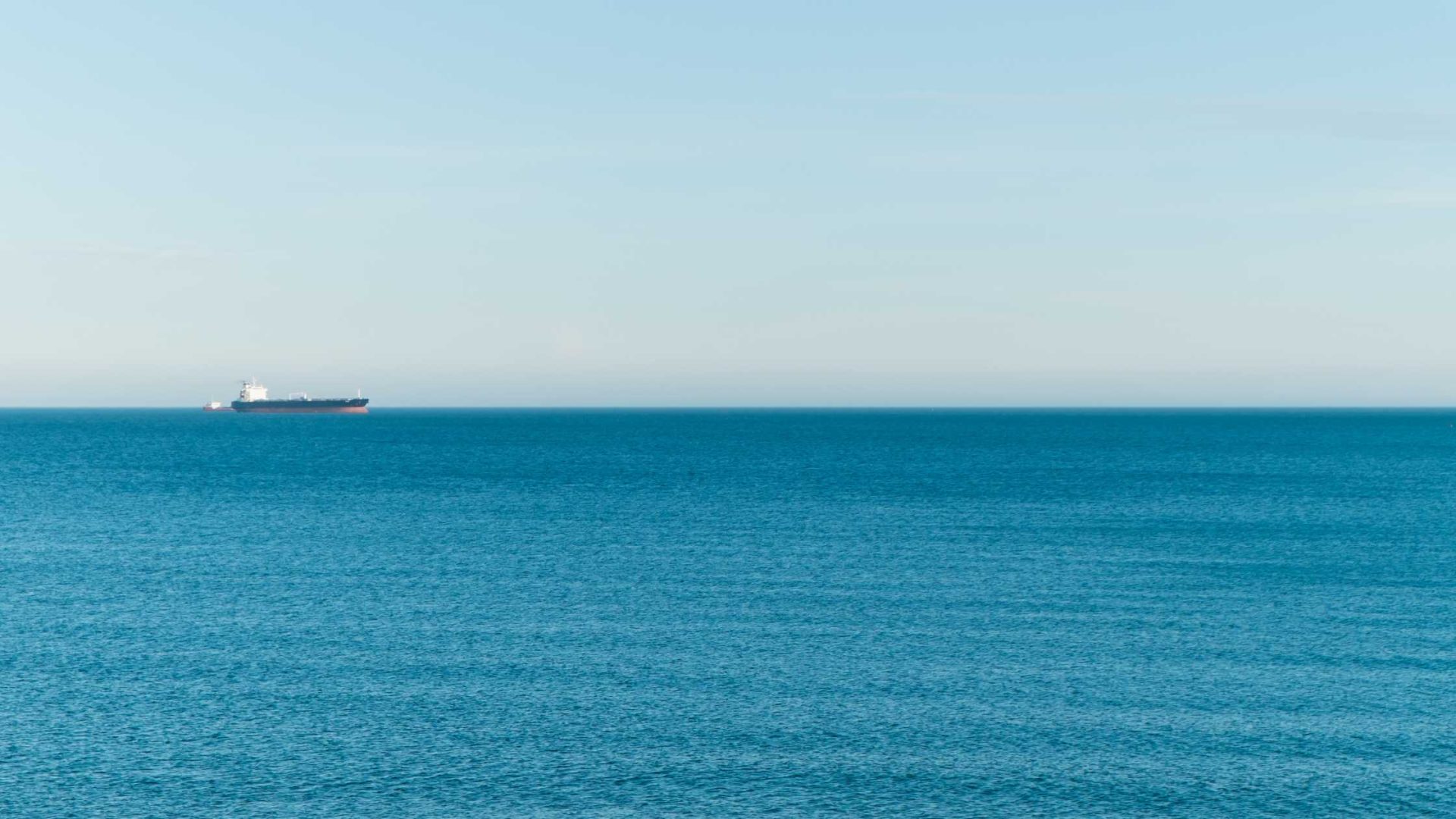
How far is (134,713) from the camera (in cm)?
4575

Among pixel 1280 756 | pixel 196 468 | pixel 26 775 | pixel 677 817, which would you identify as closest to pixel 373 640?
pixel 26 775

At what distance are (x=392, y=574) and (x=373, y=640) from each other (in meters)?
19.9

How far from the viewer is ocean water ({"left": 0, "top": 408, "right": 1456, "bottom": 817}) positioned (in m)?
39.4

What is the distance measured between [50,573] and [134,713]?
35.6 meters

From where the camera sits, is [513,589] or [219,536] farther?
[219,536]

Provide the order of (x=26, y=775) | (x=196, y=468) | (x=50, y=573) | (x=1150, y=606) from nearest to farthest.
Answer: (x=26, y=775)
(x=1150, y=606)
(x=50, y=573)
(x=196, y=468)

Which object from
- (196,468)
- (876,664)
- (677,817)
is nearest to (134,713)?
(677,817)

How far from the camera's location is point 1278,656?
54500 mm

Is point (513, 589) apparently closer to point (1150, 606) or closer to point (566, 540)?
point (566, 540)

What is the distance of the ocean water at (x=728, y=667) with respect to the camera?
39.4 meters

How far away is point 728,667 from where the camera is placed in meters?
52.8

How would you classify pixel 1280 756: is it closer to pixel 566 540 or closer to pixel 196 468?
pixel 566 540

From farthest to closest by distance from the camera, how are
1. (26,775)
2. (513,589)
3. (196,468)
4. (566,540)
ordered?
(196,468) → (566,540) → (513,589) → (26,775)

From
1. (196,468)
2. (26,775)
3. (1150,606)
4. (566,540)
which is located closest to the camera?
(26,775)
